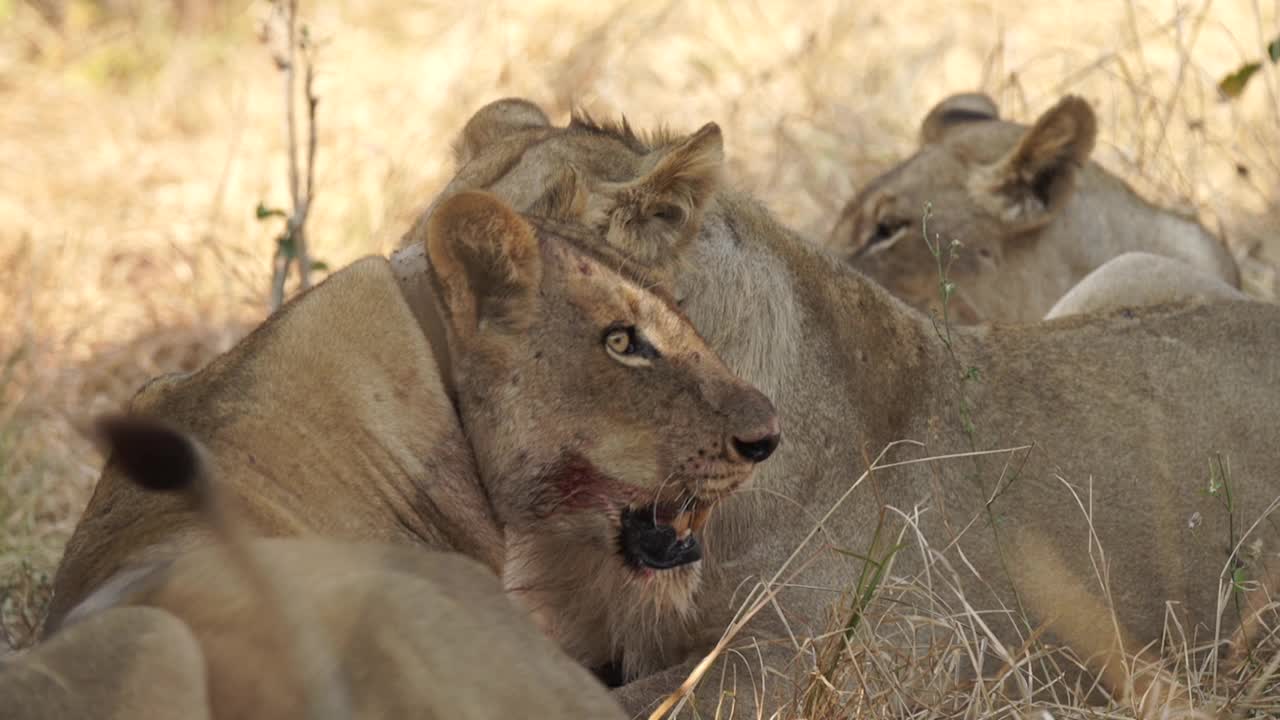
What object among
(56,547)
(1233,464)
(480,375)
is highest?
(480,375)

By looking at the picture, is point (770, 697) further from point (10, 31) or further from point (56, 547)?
point (10, 31)

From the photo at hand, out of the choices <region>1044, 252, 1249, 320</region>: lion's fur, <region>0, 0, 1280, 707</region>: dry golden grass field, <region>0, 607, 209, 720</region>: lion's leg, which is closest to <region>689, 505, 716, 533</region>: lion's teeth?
<region>0, 607, 209, 720</region>: lion's leg

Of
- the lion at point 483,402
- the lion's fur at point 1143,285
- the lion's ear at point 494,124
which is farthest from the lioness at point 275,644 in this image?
the lion's fur at point 1143,285

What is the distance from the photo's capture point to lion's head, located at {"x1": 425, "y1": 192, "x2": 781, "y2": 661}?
2.91 m

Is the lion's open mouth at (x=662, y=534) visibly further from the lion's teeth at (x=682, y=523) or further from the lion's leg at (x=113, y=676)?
the lion's leg at (x=113, y=676)

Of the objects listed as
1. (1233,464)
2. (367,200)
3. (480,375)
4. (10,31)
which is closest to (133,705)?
(480,375)

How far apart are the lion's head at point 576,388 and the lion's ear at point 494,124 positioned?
0.86 meters

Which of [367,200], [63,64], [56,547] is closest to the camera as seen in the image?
[56,547]

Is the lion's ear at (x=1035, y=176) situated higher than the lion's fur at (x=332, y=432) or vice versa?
the lion's fur at (x=332, y=432)

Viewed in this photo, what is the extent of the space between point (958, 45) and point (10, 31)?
4.75 m

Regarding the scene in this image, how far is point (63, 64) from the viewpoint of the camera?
9.09 m

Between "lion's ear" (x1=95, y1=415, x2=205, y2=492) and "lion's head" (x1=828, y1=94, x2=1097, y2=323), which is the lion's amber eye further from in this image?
Result: "lion's head" (x1=828, y1=94, x2=1097, y2=323)

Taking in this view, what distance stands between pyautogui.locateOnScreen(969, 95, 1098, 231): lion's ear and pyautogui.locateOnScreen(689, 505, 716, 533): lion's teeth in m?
3.00

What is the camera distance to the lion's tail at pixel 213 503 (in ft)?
5.99
